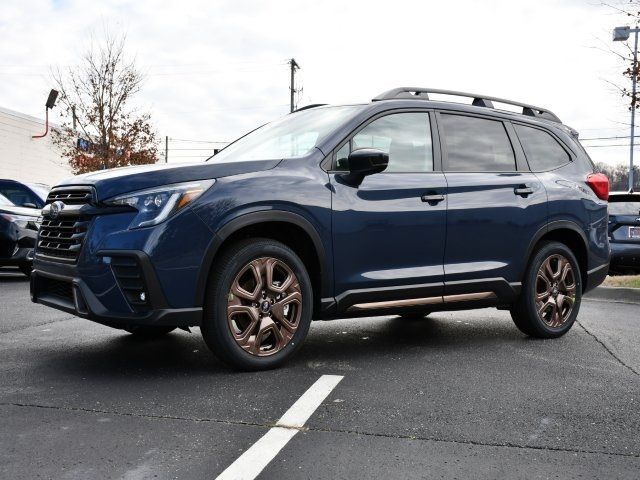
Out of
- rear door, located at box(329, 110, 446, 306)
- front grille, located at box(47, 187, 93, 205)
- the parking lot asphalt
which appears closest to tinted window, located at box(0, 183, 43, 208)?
the parking lot asphalt

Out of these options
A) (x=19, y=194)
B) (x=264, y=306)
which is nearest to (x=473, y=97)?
(x=264, y=306)

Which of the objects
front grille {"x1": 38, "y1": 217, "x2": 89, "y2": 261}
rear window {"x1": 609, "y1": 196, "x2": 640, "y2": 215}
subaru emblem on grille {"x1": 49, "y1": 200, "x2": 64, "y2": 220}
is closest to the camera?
front grille {"x1": 38, "y1": 217, "x2": 89, "y2": 261}

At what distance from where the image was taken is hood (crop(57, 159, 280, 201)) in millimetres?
4484

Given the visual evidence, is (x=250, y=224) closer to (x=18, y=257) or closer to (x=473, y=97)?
(x=473, y=97)

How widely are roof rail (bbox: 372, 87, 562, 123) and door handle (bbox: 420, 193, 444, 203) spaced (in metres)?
0.83

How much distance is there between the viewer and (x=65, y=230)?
15.8ft

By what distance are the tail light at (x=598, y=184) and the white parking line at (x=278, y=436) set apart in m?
3.40

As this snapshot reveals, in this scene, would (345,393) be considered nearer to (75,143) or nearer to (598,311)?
(598,311)

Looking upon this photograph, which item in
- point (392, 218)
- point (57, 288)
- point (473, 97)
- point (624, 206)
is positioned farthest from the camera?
point (624, 206)

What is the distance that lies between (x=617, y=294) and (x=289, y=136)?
20.4ft

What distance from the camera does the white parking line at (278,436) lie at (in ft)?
10.1

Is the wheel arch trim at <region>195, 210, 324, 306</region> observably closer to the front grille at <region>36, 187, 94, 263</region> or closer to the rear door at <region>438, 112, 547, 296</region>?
the front grille at <region>36, 187, 94, 263</region>

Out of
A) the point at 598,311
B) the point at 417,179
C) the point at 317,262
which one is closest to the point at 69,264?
the point at 317,262

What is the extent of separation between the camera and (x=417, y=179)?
5.43m
